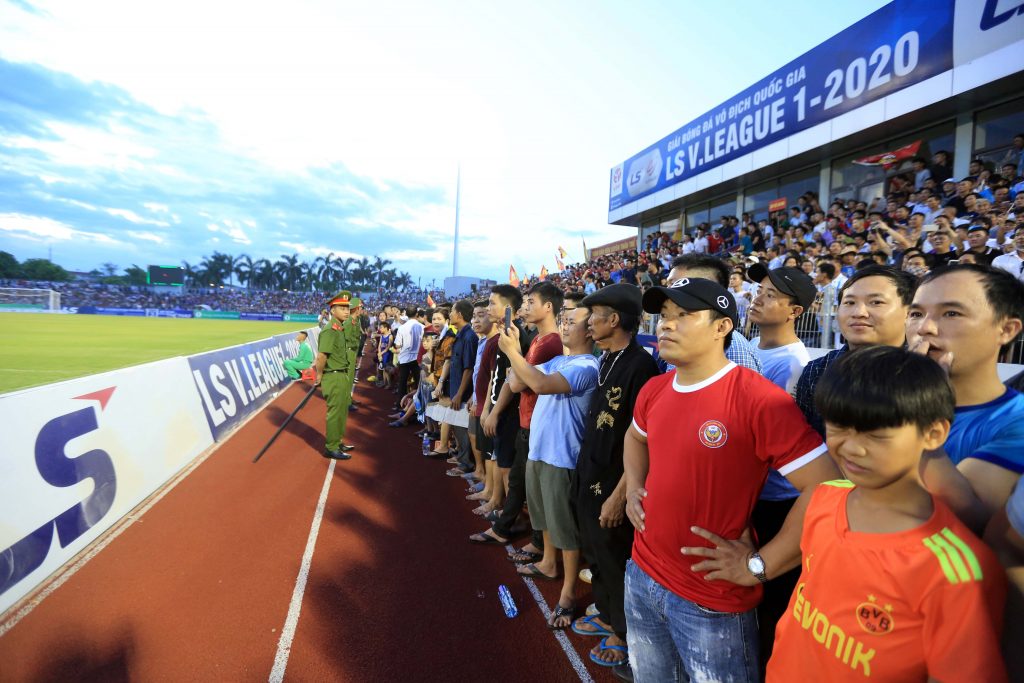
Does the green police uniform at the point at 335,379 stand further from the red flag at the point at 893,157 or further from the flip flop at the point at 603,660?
the red flag at the point at 893,157

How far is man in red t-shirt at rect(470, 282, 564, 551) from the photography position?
4145 millimetres

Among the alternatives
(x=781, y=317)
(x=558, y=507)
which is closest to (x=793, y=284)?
(x=781, y=317)

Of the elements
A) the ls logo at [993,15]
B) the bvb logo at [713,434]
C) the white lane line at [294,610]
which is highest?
the ls logo at [993,15]

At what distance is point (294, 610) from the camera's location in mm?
3703

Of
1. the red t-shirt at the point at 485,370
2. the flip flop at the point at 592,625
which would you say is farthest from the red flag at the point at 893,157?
the flip flop at the point at 592,625

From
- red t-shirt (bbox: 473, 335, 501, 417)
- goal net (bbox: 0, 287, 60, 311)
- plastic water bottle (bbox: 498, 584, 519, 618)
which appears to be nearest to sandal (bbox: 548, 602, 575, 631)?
plastic water bottle (bbox: 498, 584, 519, 618)

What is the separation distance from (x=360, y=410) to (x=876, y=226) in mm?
10613

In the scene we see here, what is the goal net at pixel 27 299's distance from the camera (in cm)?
4994

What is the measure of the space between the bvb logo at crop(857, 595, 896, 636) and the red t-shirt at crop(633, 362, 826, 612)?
514 millimetres

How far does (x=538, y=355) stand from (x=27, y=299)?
69971 millimetres

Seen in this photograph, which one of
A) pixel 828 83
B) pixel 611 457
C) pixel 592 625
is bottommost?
pixel 592 625

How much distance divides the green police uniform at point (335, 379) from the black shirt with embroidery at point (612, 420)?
5334 mm

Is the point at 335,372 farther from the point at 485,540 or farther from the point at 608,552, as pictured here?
the point at 608,552

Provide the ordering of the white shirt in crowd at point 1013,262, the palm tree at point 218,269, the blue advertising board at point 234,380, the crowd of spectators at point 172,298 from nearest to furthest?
1. the white shirt in crowd at point 1013,262
2. the blue advertising board at point 234,380
3. the crowd of spectators at point 172,298
4. the palm tree at point 218,269
